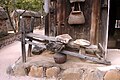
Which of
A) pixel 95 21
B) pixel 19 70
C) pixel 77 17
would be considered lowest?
pixel 19 70

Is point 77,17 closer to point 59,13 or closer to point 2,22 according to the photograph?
point 59,13

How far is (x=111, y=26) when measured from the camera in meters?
9.85

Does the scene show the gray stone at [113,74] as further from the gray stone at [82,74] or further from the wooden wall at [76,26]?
the wooden wall at [76,26]

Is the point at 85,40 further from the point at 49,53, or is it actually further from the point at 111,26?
the point at 111,26

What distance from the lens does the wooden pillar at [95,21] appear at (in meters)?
6.02

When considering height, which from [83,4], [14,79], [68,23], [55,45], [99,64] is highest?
[83,4]

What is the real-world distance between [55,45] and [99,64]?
4.33 ft

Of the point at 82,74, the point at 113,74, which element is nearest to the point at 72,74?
the point at 82,74

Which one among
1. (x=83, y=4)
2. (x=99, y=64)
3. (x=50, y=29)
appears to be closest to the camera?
(x=99, y=64)

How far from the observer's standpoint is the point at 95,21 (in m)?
6.08

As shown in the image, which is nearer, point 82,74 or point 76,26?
point 82,74

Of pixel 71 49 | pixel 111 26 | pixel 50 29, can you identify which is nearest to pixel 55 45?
pixel 71 49

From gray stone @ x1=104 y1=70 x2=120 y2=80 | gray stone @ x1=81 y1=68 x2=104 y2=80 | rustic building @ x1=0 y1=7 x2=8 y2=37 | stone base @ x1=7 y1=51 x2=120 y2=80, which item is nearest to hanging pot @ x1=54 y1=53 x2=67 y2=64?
stone base @ x1=7 y1=51 x2=120 y2=80

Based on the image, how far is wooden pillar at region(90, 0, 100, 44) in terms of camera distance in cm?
602
